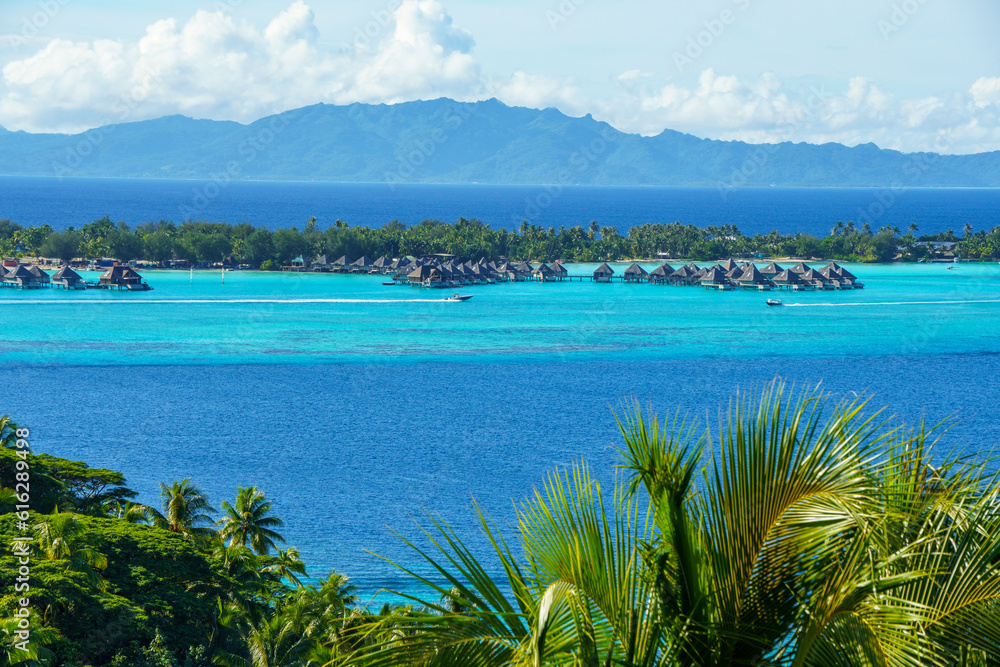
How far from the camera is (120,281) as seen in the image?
221 ft

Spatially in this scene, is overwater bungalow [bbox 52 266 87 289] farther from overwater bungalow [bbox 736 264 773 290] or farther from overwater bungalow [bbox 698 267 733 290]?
overwater bungalow [bbox 736 264 773 290]

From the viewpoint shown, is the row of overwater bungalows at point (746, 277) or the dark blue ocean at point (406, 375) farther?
the row of overwater bungalows at point (746, 277)

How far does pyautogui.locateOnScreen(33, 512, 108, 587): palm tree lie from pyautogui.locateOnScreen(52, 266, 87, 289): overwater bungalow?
6049cm

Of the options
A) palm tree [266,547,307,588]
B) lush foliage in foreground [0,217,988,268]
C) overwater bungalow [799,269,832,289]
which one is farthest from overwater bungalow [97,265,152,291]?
palm tree [266,547,307,588]

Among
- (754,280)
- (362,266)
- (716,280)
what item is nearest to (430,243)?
(362,266)

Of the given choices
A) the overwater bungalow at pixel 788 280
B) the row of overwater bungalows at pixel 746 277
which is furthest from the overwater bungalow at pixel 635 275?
the overwater bungalow at pixel 788 280

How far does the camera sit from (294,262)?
263ft

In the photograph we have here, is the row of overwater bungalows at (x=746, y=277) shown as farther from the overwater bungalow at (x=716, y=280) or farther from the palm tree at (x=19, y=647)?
the palm tree at (x=19, y=647)

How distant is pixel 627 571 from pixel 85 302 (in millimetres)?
64291

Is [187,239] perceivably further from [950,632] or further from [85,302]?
[950,632]

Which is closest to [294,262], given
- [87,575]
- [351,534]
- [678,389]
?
[678,389]

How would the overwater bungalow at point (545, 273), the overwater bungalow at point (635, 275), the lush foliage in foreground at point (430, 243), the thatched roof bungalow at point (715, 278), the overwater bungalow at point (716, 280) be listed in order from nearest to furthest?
1. the overwater bungalow at point (716, 280)
2. the thatched roof bungalow at point (715, 278)
3. the overwater bungalow at point (635, 275)
4. the lush foliage in foreground at point (430, 243)
5. the overwater bungalow at point (545, 273)

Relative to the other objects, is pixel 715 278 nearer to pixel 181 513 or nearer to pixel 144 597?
pixel 181 513

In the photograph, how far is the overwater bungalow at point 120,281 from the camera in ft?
221
